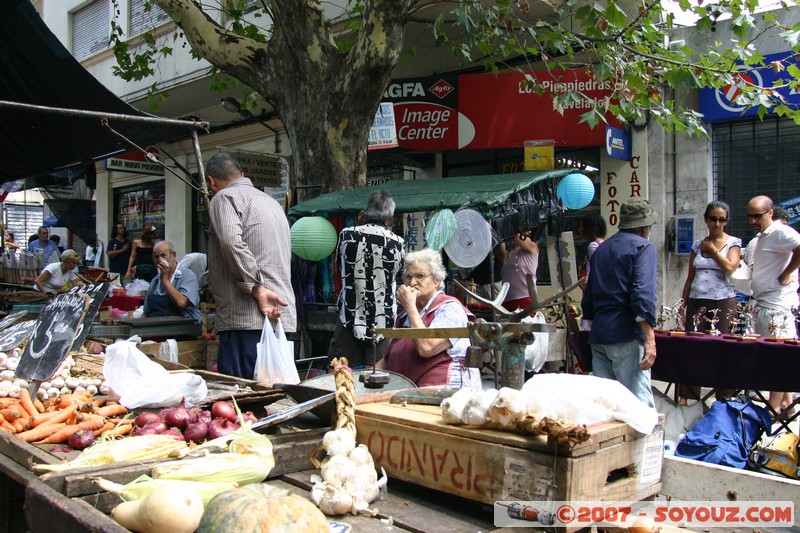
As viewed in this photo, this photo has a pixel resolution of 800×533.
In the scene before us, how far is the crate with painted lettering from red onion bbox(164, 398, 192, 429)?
84cm

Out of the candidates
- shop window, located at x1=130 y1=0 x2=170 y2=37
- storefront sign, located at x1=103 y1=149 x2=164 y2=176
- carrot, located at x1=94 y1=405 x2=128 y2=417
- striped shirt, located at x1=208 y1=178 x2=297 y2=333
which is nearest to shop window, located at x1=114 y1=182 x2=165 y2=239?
storefront sign, located at x1=103 y1=149 x2=164 y2=176

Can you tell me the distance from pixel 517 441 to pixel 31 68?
5.85 meters

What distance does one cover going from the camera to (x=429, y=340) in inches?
142

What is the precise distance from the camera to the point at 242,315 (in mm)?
4129

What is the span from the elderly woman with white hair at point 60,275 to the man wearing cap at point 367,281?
6.13 meters

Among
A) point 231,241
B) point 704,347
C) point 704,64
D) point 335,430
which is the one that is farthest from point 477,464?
point 704,64

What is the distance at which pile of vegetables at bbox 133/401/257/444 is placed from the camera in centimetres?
256

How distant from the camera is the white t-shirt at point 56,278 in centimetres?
999

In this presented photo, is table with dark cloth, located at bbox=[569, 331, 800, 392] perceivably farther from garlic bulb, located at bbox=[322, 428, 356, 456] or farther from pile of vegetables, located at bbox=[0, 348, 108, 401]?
pile of vegetables, located at bbox=[0, 348, 108, 401]

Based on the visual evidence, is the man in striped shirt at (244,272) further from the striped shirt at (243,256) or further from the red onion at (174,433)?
the red onion at (174,433)

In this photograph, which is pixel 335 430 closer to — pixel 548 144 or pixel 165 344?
pixel 165 344

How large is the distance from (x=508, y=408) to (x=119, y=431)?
5.59 feet

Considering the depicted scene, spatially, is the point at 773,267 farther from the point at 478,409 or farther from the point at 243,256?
the point at 478,409

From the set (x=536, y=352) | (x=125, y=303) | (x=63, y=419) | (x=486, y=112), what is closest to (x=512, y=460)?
(x=63, y=419)
